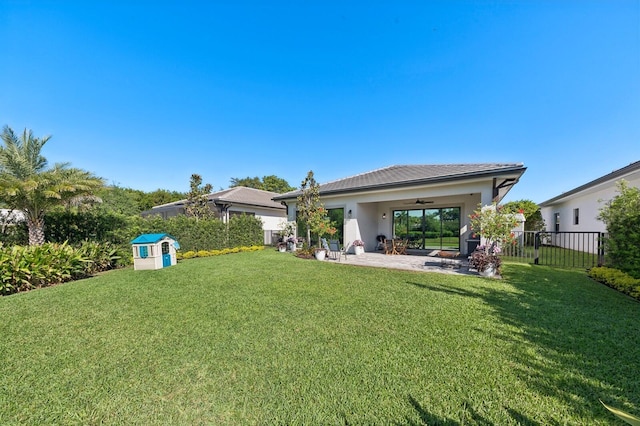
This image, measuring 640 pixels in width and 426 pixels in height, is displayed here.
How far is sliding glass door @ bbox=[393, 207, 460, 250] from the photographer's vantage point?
1403cm

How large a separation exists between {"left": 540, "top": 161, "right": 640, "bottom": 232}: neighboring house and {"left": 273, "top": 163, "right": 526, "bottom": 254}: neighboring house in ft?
12.9

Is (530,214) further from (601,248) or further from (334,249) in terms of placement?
(334,249)

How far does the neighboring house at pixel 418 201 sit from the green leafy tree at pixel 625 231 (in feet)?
8.56

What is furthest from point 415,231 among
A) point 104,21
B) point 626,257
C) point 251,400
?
point 104,21

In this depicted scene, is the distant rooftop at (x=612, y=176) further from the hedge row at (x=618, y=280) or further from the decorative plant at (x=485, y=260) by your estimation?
the decorative plant at (x=485, y=260)

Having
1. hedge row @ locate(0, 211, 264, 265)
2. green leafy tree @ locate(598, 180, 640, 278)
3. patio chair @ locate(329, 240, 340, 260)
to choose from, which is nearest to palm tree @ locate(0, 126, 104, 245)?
hedge row @ locate(0, 211, 264, 265)

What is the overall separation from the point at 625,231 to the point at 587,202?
1127cm

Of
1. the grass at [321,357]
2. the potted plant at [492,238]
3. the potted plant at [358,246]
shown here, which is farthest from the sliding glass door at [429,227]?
the grass at [321,357]

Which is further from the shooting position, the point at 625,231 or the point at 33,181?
the point at 33,181

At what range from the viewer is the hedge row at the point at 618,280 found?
17.7 feet

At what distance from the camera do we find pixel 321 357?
2.96 m

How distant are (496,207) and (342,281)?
6.92 meters

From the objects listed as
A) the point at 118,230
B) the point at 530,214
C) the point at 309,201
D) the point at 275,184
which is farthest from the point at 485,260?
the point at 275,184

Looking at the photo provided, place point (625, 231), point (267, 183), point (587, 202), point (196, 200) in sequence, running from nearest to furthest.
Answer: point (625, 231)
point (587, 202)
point (196, 200)
point (267, 183)
